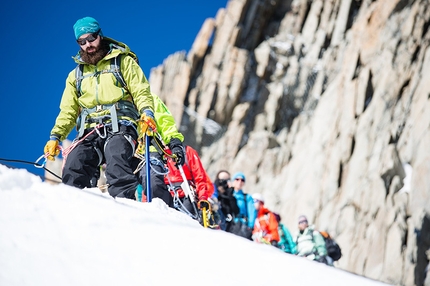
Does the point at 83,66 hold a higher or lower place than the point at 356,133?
lower

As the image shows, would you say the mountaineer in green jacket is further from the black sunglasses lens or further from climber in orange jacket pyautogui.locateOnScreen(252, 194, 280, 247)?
climber in orange jacket pyautogui.locateOnScreen(252, 194, 280, 247)

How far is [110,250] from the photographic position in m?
3.72

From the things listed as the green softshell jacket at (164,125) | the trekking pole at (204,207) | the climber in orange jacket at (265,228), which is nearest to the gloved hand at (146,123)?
the green softshell jacket at (164,125)

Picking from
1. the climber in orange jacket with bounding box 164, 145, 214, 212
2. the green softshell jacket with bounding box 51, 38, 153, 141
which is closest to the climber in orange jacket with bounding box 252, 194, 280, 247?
the climber in orange jacket with bounding box 164, 145, 214, 212

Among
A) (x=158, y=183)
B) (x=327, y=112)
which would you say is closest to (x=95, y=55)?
(x=158, y=183)

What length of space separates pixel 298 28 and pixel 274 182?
710 inches

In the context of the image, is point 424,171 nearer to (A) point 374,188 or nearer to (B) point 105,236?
(A) point 374,188

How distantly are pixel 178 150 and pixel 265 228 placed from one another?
5.70 meters

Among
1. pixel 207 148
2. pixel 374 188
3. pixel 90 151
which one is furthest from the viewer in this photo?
pixel 207 148

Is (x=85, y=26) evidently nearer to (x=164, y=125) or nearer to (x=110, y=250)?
(x=164, y=125)

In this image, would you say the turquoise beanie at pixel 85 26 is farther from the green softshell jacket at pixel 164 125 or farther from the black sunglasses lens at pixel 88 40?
the green softshell jacket at pixel 164 125

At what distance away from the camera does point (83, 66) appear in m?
7.14

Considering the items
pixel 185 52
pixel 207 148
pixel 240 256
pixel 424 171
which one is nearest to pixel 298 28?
pixel 185 52

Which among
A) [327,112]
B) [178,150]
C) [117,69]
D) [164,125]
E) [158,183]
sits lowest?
[158,183]
